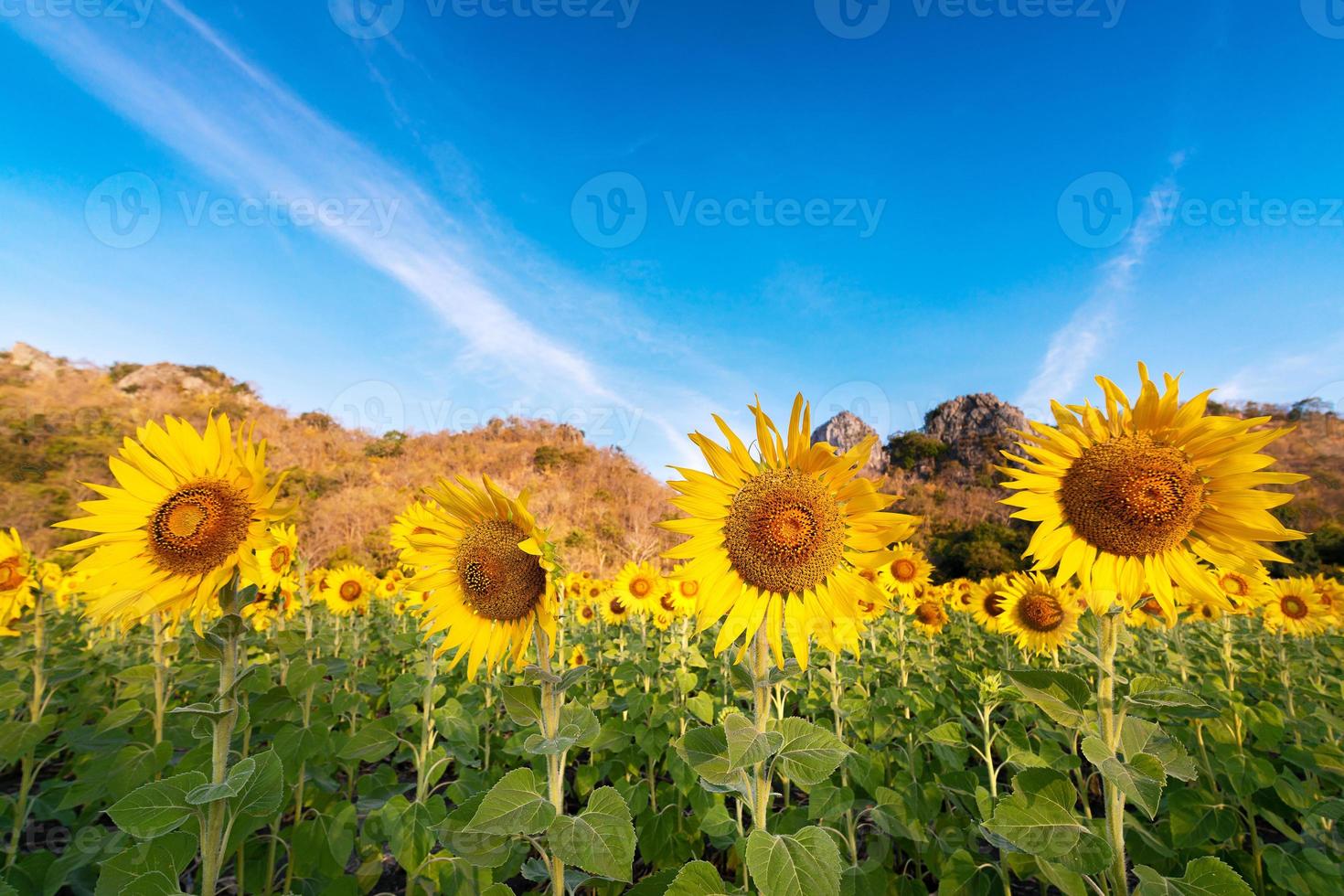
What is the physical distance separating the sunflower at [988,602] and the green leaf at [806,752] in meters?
5.46

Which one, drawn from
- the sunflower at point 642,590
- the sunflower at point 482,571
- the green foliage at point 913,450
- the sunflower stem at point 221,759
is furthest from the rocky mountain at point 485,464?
the sunflower stem at point 221,759

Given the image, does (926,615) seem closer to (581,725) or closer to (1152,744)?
(1152,744)

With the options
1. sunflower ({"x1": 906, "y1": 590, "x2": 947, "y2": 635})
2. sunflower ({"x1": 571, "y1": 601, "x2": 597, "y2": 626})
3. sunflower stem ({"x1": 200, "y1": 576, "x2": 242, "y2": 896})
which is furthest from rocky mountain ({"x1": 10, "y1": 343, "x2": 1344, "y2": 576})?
sunflower stem ({"x1": 200, "y1": 576, "x2": 242, "y2": 896})

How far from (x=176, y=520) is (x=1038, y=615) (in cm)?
656

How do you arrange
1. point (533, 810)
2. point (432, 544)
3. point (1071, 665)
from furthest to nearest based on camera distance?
1. point (1071, 665)
2. point (432, 544)
3. point (533, 810)

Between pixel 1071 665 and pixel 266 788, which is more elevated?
pixel 1071 665

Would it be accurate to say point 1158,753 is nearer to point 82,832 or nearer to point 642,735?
point 642,735

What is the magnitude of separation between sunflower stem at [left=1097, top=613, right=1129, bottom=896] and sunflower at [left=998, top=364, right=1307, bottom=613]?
12 cm

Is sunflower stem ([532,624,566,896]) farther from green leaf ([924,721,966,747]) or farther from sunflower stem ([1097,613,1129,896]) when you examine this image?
green leaf ([924,721,966,747])

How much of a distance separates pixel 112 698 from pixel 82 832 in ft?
10.3

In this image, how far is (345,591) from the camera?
8.43 meters

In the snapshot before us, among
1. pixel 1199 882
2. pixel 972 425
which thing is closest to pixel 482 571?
pixel 1199 882

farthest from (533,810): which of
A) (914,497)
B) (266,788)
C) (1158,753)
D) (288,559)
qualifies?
(914,497)

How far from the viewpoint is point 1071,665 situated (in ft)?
19.4
